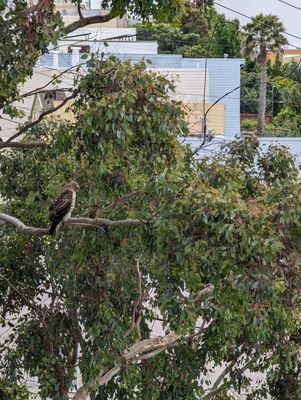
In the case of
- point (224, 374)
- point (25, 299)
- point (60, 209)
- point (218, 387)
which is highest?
point (60, 209)

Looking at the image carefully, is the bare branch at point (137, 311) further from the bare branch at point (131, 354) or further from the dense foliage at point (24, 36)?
the dense foliage at point (24, 36)

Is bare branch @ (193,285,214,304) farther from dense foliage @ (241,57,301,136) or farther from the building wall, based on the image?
dense foliage @ (241,57,301,136)

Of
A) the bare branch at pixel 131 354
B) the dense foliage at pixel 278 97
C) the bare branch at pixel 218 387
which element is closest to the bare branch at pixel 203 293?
the bare branch at pixel 131 354

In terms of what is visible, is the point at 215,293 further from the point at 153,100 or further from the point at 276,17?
the point at 276,17

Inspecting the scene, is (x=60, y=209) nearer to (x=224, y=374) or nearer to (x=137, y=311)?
(x=137, y=311)

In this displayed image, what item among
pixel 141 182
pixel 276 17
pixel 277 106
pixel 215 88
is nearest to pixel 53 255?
pixel 141 182

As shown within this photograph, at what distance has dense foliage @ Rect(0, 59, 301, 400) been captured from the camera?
8055mm

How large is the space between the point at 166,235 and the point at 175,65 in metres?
27.7

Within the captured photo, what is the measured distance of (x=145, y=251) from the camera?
29.6ft

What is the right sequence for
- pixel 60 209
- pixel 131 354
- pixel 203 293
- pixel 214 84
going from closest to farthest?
1. pixel 60 209
2. pixel 203 293
3. pixel 131 354
4. pixel 214 84

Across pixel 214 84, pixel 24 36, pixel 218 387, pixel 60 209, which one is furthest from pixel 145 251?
pixel 214 84

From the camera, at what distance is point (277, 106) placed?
5012 cm

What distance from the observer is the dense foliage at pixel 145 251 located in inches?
317

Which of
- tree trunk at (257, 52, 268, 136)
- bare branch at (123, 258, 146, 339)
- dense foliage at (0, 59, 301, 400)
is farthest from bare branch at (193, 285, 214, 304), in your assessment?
tree trunk at (257, 52, 268, 136)
